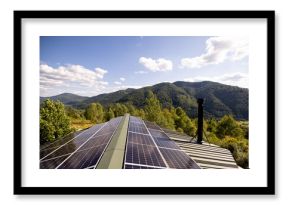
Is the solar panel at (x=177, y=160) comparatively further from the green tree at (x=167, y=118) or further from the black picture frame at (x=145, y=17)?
the green tree at (x=167, y=118)

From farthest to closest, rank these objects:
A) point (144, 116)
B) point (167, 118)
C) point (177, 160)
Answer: point (167, 118) → point (144, 116) → point (177, 160)

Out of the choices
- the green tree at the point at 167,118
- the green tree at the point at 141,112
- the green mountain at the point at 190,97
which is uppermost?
the green mountain at the point at 190,97

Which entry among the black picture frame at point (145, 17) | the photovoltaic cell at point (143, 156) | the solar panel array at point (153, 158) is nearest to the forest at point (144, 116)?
the black picture frame at point (145, 17)

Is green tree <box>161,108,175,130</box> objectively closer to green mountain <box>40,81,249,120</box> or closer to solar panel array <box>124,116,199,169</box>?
green mountain <box>40,81,249,120</box>

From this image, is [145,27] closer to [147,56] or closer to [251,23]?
[147,56]

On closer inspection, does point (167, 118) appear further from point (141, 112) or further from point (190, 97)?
point (190, 97)

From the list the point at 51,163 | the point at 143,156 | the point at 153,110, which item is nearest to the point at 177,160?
the point at 143,156
